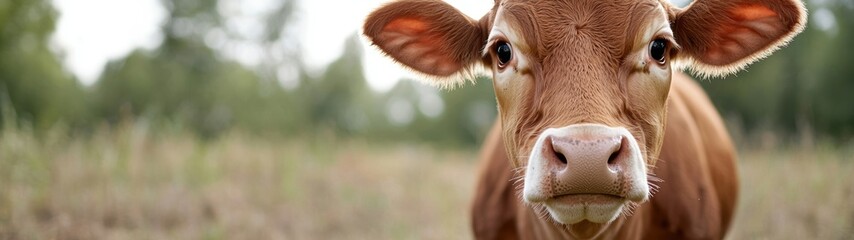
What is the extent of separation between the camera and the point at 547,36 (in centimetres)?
252

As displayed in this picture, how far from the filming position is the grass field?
219 inches

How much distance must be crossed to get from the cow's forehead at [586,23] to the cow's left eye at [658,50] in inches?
3.4

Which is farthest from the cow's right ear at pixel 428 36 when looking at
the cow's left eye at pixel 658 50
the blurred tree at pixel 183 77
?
the blurred tree at pixel 183 77

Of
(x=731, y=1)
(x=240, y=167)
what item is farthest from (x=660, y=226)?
(x=240, y=167)

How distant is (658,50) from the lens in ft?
8.53

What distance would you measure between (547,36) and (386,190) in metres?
5.42

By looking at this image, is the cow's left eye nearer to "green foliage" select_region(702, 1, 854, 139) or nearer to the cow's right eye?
the cow's right eye

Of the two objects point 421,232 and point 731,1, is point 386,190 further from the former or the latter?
point 731,1

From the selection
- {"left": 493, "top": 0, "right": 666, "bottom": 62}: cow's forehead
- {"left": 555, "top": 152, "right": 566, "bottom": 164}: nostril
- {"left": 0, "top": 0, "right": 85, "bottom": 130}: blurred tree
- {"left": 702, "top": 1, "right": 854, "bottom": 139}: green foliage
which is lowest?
{"left": 702, "top": 1, "right": 854, "bottom": 139}: green foliage

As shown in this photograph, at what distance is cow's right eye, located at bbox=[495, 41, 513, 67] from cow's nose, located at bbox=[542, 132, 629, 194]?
687mm

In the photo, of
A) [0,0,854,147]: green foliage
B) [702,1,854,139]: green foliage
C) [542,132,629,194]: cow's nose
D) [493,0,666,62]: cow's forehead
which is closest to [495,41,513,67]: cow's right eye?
[493,0,666,62]: cow's forehead

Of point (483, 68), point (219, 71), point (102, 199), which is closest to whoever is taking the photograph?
point (483, 68)

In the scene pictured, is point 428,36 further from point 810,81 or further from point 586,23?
point 810,81

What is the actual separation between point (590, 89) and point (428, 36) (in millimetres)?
1125
